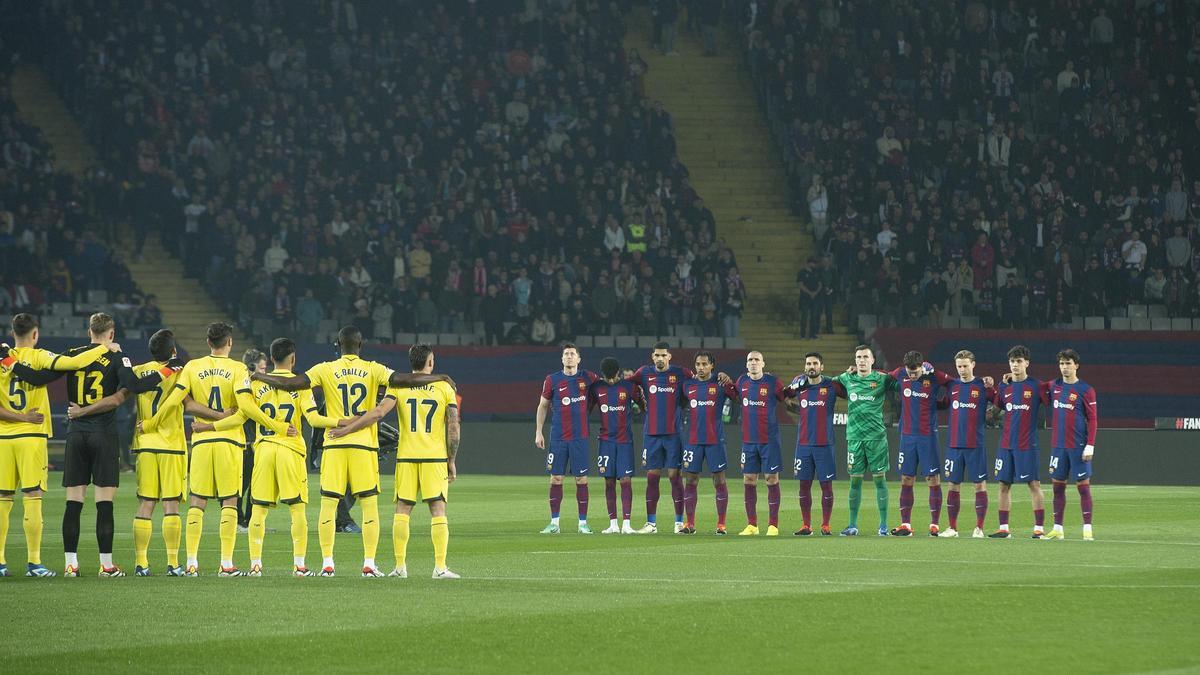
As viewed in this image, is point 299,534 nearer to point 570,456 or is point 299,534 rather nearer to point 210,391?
point 210,391

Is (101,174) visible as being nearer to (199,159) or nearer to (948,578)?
(199,159)

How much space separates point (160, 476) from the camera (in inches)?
616

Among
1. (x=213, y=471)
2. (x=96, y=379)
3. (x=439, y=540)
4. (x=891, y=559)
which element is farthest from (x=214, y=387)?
(x=891, y=559)

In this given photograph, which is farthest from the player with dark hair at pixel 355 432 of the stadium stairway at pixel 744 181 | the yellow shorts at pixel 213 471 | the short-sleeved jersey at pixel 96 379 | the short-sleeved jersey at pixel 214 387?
the stadium stairway at pixel 744 181

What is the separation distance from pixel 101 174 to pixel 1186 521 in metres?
26.7

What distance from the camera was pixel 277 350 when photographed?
15.7m

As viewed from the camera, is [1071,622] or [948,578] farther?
[948,578]

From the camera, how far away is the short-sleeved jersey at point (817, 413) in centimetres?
2188

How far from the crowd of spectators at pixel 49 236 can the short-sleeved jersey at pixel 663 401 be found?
17.7 meters

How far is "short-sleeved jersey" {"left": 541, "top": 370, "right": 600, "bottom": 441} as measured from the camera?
73.9 ft

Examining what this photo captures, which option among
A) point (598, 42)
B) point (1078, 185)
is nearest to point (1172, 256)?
point (1078, 185)

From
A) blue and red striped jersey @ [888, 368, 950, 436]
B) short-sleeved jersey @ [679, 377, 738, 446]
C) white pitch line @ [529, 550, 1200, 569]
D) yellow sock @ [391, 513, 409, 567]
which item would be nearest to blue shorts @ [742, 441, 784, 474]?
short-sleeved jersey @ [679, 377, 738, 446]

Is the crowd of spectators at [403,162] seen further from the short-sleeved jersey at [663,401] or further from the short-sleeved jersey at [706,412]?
the short-sleeved jersey at [706,412]

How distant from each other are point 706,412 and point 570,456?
6.24 feet
